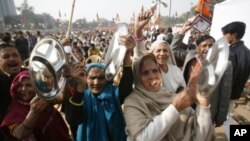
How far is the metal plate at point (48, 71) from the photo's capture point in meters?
1.68

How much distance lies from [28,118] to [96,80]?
0.58m

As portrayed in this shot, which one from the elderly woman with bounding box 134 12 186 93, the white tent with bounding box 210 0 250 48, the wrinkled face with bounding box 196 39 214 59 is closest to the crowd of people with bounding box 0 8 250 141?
the elderly woman with bounding box 134 12 186 93

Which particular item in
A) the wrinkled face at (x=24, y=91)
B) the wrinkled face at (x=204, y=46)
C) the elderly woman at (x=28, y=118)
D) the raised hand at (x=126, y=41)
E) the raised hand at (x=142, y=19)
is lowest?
the elderly woman at (x=28, y=118)

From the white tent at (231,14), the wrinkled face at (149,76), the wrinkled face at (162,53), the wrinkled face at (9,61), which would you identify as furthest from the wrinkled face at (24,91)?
the white tent at (231,14)

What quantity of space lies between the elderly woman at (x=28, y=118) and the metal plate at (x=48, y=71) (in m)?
0.11

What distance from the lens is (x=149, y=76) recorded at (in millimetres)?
1947

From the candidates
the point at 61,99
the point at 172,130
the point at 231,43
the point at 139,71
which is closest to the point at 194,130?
the point at 172,130

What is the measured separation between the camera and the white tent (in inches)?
254

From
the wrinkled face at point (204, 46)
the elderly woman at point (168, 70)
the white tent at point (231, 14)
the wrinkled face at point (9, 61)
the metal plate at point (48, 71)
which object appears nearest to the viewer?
the metal plate at point (48, 71)

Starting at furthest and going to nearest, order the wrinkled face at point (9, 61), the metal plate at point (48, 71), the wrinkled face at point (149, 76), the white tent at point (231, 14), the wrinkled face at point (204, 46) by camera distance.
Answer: the white tent at point (231, 14) < the wrinkled face at point (204, 46) < the wrinkled face at point (9, 61) < the wrinkled face at point (149, 76) < the metal plate at point (48, 71)

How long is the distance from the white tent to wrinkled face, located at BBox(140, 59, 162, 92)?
5.26 meters

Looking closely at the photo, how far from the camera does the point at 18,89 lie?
200cm

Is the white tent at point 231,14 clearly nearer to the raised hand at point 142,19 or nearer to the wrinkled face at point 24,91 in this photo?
the raised hand at point 142,19

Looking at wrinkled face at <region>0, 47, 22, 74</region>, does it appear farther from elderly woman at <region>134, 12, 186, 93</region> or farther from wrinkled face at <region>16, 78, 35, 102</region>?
elderly woman at <region>134, 12, 186, 93</region>
